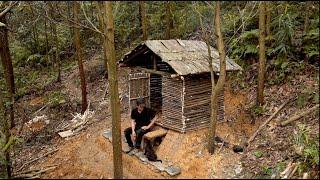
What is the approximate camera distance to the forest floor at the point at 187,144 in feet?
31.0


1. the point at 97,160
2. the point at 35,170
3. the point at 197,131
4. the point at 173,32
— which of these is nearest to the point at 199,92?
the point at 197,131

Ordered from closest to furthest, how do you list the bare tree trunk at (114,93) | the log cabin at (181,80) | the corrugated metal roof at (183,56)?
the bare tree trunk at (114,93), the corrugated metal roof at (183,56), the log cabin at (181,80)

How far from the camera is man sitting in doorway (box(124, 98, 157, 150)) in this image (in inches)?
426

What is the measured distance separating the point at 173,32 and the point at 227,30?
14.7ft

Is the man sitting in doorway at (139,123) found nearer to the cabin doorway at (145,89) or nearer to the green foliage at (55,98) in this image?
the cabin doorway at (145,89)

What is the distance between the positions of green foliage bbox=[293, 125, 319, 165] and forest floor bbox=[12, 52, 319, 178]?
0.25 meters

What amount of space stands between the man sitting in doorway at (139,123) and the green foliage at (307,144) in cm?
431

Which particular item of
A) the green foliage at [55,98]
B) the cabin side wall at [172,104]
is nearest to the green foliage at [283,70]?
the cabin side wall at [172,104]

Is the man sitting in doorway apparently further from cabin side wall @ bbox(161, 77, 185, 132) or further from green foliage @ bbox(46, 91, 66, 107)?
green foliage @ bbox(46, 91, 66, 107)

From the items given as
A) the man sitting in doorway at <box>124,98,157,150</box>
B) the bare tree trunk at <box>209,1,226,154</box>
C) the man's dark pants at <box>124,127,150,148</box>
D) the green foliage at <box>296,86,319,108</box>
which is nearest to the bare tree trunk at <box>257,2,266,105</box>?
the green foliage at <box>296,86,319,108</box>

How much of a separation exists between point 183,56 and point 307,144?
4665 millimetres

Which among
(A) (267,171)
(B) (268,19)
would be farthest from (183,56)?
(A) (267,171)

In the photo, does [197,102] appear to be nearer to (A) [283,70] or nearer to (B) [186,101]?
(B) [186,101]

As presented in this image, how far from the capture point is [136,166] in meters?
10.1
